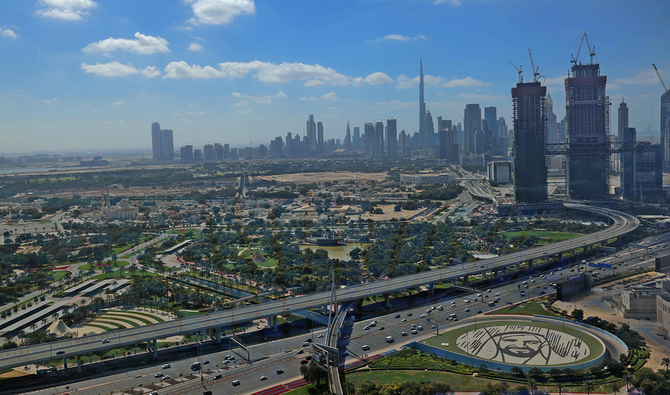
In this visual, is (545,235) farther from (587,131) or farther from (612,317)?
(587,131)

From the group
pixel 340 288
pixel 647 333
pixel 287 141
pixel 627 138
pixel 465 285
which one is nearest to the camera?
pixel 647 333

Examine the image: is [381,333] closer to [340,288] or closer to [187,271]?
[340,288]

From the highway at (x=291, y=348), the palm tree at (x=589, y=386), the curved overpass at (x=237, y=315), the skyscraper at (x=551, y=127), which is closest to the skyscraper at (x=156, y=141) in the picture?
the skyscraper at (x=551, y=127)

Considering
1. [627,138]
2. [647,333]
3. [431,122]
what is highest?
[431,122]

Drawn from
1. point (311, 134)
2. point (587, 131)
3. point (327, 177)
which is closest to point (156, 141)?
point (311, 134)

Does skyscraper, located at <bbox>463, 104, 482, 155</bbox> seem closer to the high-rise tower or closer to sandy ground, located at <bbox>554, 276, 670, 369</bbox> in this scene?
the high-rise tower

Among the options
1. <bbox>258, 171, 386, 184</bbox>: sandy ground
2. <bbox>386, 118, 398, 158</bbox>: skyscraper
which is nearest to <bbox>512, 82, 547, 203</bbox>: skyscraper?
<bbox>258, 171, 386, 184</bbox>: sandy ground

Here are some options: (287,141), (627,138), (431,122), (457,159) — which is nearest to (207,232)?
(627,138)
